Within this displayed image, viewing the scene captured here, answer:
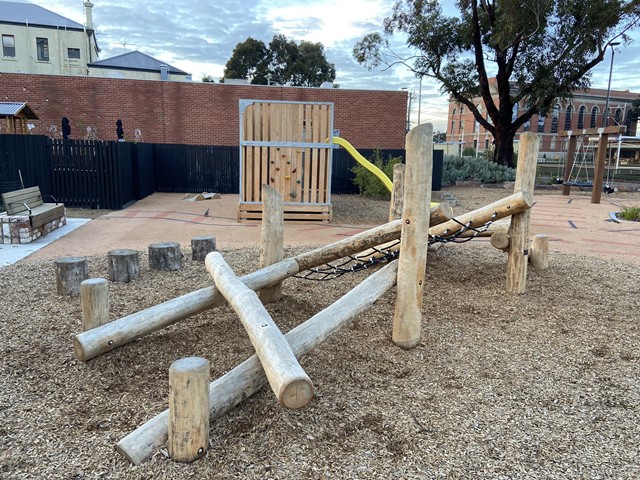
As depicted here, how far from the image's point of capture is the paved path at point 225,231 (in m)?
7.58

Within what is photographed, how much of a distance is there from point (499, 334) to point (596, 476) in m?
1.78

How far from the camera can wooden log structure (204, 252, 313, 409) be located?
224 centimetres

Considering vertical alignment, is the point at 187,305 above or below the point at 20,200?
below

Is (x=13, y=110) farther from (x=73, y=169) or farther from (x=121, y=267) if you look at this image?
(x=121, y=267)

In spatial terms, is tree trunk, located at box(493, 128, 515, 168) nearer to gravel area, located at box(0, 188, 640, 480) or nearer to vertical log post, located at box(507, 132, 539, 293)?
A: gravel area, located at box(0, 188, 640, 480)

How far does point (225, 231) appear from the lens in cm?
895

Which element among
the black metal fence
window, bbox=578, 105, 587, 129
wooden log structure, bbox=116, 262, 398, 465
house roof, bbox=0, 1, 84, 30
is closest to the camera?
wooden log structure, bbox=116, 262, 398, 465

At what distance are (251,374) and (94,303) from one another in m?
1.48

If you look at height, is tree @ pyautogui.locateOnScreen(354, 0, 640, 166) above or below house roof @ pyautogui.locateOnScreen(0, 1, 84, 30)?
below

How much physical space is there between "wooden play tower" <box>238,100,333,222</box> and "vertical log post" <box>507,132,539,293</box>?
544 centimetres

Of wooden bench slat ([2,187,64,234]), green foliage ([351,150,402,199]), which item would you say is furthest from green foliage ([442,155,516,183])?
wooden bench slat ([2,187,64,234])

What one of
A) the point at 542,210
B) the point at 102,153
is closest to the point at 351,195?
the point at 542,210

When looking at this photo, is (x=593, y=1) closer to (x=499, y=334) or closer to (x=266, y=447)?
(x=499, y=334)

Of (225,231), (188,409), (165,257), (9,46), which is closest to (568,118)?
(9,46)
